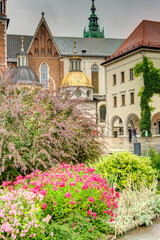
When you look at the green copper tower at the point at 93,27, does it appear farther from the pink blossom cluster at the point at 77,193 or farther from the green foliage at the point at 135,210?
the pink blossom cluster at the point at 77,193

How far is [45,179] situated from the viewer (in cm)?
515

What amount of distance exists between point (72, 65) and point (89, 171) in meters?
52.2

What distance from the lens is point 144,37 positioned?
130 feet

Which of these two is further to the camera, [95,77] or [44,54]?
[95,77]

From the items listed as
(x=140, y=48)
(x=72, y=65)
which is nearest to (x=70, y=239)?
(x=140, y=48)

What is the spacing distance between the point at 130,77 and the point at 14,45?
28.4 m

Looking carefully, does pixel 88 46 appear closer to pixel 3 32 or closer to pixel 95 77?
pixel 95 77

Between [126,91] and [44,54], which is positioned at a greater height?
[44,54]

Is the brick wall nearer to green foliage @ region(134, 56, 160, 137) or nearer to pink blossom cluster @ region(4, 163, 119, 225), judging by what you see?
green foliage @ region(134, 56, 160, 137)

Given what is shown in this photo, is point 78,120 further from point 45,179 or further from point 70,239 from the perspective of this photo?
point 70,239

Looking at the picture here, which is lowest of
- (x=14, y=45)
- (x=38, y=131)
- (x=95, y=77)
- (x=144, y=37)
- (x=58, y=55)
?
(x=38, y=131)

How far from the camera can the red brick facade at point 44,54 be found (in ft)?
190

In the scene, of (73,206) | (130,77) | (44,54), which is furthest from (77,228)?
(44,54)

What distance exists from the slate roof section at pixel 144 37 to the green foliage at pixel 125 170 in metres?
32.7
